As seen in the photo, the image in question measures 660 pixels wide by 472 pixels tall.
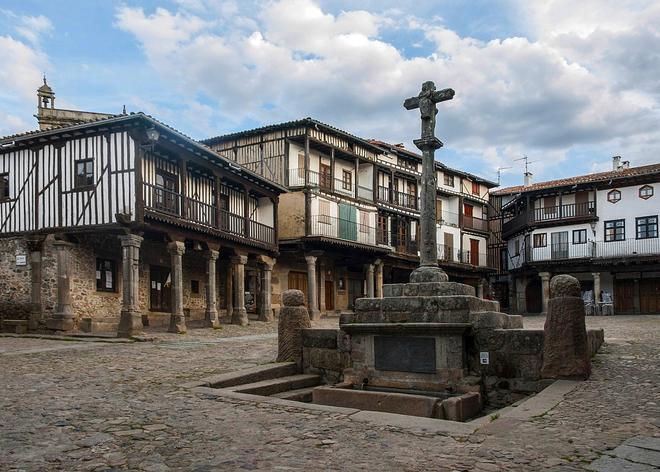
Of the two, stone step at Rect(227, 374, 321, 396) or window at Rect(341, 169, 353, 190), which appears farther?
window at Rect(341, 169, 353, 190)

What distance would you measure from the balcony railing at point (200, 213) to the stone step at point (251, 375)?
8936 mm

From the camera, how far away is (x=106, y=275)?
19.0 meters

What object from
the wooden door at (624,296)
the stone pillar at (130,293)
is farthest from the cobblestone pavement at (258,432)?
the wooden door at (624,296)

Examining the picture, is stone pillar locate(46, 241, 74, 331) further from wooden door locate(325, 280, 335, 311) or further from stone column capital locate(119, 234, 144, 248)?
wooden door locate(325, 280, 335, 311)

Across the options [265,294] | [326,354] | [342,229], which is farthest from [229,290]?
[326,354]

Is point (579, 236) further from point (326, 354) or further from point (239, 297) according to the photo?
point (326, 354)

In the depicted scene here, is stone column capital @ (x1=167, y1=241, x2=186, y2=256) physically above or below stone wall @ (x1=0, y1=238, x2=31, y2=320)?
above

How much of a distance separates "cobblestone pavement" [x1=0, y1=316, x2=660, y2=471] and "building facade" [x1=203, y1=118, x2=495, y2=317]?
1862 cm

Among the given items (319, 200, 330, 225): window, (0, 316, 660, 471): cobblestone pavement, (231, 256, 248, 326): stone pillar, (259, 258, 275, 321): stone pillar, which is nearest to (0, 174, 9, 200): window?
(231, 256, 248, 326): stone pillar

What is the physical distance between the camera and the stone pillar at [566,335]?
7211 mm

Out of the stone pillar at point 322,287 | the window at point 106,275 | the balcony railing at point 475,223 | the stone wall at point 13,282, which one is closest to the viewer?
the stone wall at point 13,282

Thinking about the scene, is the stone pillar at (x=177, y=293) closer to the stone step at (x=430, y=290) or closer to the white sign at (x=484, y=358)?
the stone step at (x=430, y=290)

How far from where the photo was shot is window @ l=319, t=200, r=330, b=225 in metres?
26.7

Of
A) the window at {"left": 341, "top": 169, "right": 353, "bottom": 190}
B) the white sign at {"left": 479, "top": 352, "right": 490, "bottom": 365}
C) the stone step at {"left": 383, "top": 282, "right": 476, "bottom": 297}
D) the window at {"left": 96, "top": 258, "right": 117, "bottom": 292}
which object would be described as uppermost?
the window at {"left": 341, "top": 169, "right": 353, "bottom": 190}
